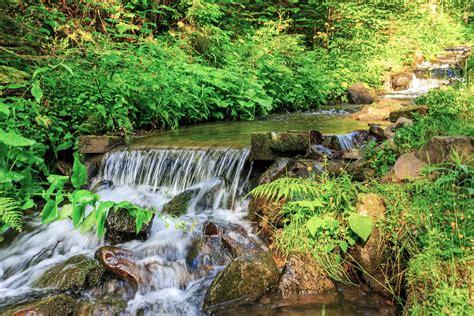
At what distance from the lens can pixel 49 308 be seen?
330 cm

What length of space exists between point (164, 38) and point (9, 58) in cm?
542

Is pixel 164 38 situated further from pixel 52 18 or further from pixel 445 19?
pixel 445 19

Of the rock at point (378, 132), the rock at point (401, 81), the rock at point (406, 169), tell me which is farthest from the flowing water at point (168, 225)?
the rock at point (401, 81)

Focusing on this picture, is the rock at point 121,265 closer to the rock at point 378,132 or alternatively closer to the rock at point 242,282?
the rock at point 242,282

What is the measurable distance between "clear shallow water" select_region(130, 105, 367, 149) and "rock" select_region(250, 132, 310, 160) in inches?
26.0

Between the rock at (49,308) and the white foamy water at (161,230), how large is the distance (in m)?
0.48

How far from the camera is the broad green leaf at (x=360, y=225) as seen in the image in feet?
11.5

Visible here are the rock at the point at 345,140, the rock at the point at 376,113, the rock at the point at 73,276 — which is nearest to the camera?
the rock at the point at 73,276

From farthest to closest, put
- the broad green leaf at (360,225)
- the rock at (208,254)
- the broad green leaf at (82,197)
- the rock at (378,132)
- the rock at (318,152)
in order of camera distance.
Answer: the rock at (378,132), the rock at (318,152), the rock at (208,254), the broad green leaf at (360,225), the broad green leaf at (82,197)

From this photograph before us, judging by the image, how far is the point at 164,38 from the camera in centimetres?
1106

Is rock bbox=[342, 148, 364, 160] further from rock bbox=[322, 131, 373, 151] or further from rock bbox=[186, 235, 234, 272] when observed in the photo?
rock bbox=[186, 235, 234, 272]

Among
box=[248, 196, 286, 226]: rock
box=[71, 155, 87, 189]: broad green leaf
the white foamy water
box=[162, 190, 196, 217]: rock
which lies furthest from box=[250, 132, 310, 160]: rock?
box=[71, 155, 87, 189]: broad green leaf

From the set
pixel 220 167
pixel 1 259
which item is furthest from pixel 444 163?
pixel 1 259

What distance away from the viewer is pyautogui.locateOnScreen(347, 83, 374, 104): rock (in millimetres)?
11469
